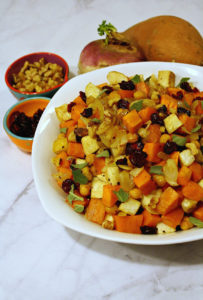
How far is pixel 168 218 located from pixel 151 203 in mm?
88

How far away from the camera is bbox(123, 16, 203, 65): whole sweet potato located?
1934 millimetres

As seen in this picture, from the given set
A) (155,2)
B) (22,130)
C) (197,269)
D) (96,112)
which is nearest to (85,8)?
(155,2)

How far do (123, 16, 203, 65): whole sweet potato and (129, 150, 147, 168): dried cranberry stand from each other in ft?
2.94

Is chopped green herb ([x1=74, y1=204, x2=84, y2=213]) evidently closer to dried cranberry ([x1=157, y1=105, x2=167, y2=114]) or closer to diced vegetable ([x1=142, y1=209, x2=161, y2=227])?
diced vegetable ([x1=142, y1=209, x2=161, y2=227])

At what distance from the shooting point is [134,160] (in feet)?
4.17

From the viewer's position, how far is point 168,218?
4.11 feet

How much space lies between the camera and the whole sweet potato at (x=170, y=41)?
76.1 inches

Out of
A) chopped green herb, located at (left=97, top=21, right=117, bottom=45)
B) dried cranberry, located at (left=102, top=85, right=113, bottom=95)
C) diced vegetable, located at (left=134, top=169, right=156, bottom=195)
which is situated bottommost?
diced vegetable, located at (left=134, top=169, right=156, bottom=195)

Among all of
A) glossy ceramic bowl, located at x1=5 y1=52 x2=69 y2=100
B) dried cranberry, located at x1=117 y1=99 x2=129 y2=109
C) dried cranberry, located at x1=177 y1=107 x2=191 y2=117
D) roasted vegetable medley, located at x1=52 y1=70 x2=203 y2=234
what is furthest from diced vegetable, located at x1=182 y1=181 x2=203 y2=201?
glossy ceramic bowl, located at x1=5 y1=52 x2=69 y2=100

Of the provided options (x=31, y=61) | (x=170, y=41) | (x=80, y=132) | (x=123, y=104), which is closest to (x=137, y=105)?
(x=123, y=104)

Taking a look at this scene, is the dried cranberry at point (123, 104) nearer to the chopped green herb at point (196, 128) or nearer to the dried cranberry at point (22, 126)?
the chopped green herb at point (196, 128)

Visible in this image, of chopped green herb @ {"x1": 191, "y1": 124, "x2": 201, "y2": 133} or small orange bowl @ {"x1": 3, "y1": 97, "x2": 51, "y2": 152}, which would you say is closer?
chopped green herb @ {"x1": 191, "y1": 124, "x2": 201, "y2": 133}

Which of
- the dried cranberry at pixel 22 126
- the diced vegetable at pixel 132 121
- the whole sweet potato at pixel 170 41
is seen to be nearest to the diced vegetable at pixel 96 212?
the diced vegetable at pixel 132 121

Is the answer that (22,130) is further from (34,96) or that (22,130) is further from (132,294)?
(132,294)
